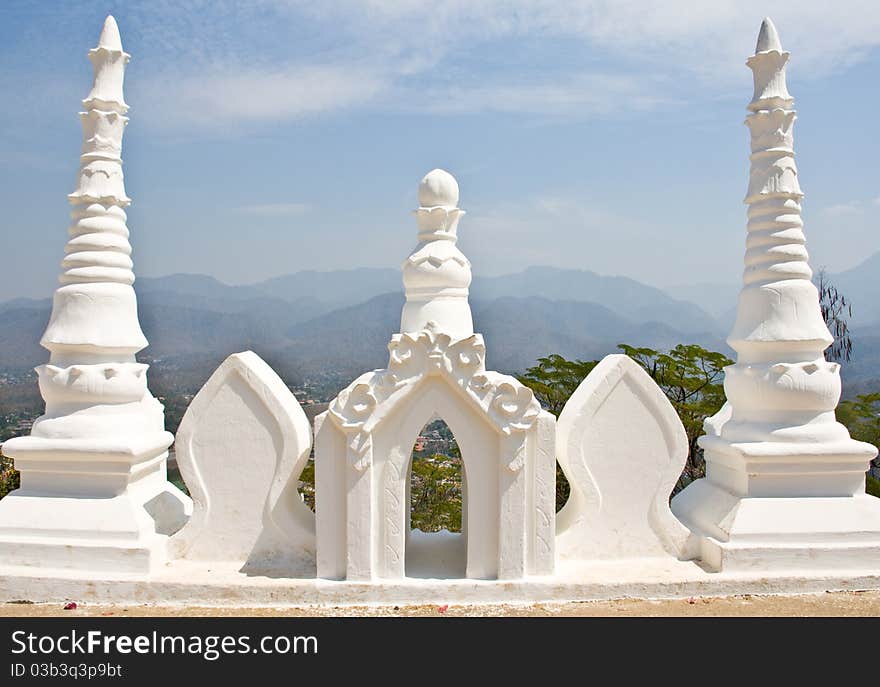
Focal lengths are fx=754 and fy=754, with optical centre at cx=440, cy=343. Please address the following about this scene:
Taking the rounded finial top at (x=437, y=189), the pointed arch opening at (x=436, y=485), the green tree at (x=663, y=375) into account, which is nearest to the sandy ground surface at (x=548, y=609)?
the pointed arch opening at (x=436, y=485)

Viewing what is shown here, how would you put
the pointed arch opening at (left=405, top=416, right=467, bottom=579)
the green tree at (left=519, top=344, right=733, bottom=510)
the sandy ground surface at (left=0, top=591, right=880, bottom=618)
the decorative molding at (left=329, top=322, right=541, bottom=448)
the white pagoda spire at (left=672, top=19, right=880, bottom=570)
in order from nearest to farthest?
the sandy ground surface at (left=0, top=591, right=880, bottom=618), the decorative molding at (left=329, top=322, right=541, bottom=448), the white pagoda spire at (left=672, top=19, right=880, bottom=570), the pointed arch opening at (left=405, top=416, right=467, bottom=579), the green tree at (left=519, top=344, right=733, bottom=510)

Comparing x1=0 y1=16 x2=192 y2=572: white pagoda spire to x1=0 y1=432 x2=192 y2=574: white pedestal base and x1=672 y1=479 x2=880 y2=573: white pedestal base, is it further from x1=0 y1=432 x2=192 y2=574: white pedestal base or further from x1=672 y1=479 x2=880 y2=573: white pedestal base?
x1=672 y1=479 x2=880 y2=573: white pedestal base

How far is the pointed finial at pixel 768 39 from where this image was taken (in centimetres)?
664

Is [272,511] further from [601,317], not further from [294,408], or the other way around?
[601,317]

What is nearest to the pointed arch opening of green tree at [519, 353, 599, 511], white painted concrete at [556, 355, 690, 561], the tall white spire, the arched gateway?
green tree at [519, 353, 599, 511]

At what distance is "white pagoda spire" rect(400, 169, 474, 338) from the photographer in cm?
626

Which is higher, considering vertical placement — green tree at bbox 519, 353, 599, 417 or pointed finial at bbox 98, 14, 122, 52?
pointed finial at bbox 98, 14, 122, 52

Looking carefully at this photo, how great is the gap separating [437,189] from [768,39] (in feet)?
10.7

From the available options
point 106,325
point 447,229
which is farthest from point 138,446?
point 447,229

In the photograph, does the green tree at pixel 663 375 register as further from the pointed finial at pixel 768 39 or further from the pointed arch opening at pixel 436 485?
the pointed finial at pixel 768 39

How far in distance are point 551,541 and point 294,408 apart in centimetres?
242

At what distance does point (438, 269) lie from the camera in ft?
20.5

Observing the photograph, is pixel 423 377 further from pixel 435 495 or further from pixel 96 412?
pixel 435 495

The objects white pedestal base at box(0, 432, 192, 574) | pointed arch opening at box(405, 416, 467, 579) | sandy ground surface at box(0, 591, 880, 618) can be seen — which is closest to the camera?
sandy ground surface at box(0, 591, 880, 618)
